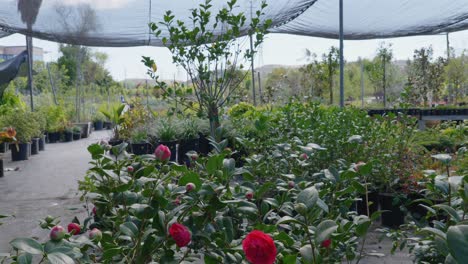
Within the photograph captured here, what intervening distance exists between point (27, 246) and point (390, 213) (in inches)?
117

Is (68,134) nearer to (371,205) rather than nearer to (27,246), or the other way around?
(371,205)

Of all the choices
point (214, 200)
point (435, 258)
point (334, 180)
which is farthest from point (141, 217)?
point (435, 258)

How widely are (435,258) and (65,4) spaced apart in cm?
523

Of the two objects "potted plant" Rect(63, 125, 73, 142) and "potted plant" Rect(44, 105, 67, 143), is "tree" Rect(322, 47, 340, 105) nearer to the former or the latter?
"potted plant" Rect(63, 125, 73, 142)

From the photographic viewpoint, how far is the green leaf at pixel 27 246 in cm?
75

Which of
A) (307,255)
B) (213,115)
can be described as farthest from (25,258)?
(213,115)

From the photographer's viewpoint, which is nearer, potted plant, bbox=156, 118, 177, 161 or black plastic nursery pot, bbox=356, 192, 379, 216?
black plastic nursery pot, bbox=356, 192, 379, 216

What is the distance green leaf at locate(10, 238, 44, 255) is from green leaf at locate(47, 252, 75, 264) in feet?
0.07

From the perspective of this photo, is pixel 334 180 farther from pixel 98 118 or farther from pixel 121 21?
pixel 98 118

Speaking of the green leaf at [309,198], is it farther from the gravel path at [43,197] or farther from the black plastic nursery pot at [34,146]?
the black plastic nursery pot at [34,146]

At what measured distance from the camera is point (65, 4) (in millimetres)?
5430

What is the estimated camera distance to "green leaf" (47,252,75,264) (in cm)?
74

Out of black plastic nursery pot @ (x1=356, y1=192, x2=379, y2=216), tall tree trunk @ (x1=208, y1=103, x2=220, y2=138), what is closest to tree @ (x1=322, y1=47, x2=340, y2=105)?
→ tall tree trunk @ (x1=208, y1=103, x2=220, y2=138)

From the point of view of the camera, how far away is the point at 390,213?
3291mm
